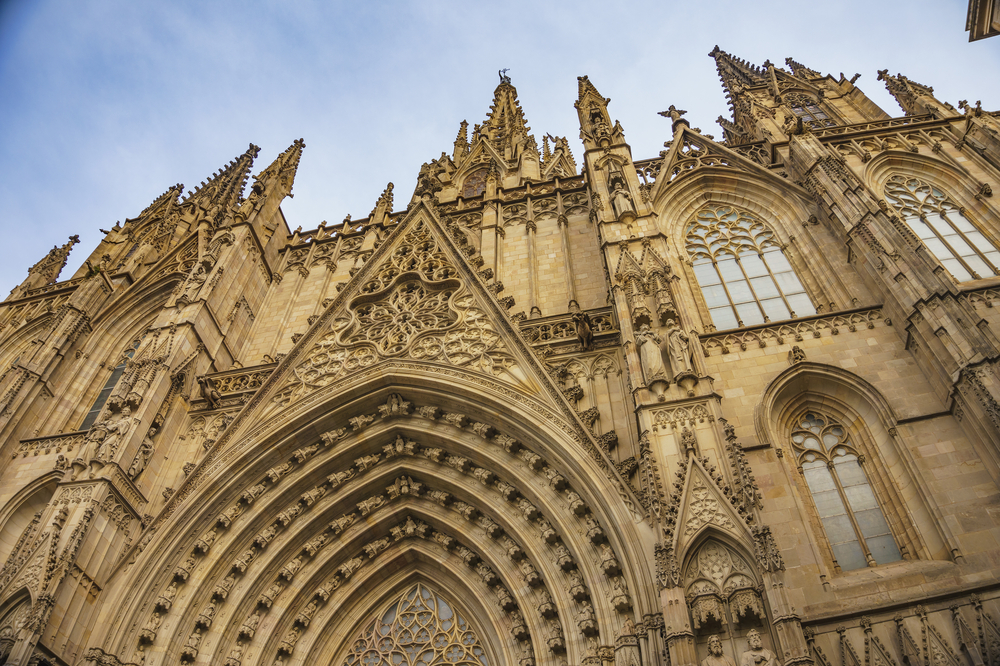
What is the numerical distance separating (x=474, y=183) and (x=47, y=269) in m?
13.7

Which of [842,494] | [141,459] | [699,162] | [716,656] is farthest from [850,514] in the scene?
[141,459]

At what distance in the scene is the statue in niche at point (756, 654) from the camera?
707 cm

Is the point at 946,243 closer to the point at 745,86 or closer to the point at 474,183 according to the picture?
the point at 745,86

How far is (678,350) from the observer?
10.2 m

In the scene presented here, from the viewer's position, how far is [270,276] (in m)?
18.3

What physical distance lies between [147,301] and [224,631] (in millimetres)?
10499

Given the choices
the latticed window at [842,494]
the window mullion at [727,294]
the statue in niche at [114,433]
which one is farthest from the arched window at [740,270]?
the statue in niche at [114,433]

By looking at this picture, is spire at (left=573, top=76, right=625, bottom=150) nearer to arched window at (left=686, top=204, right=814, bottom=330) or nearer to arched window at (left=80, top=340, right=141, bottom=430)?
arched window at (left=686, top=204, right=814, bottom=330)

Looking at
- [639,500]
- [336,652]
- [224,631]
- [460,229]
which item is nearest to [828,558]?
[639,500]

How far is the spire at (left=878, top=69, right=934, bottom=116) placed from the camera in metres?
19.9

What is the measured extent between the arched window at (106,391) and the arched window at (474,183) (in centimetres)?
1030

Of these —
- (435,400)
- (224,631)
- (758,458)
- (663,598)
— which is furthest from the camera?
(435,400)

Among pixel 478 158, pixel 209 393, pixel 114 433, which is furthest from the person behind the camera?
pixel 478 158

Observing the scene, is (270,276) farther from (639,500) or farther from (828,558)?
(828,558)
